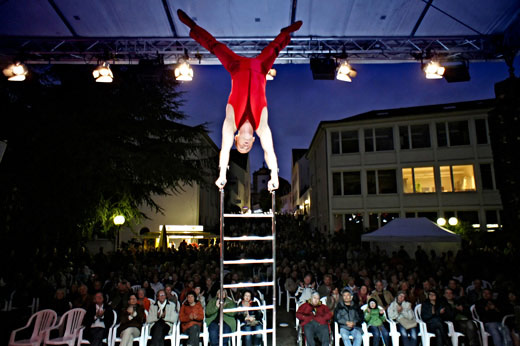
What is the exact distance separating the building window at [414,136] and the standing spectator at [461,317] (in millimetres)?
13941

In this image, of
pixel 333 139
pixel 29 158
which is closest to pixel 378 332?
pixel 29 158

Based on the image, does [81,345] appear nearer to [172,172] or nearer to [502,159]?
[172,172]

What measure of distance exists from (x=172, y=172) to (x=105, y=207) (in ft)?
8.95

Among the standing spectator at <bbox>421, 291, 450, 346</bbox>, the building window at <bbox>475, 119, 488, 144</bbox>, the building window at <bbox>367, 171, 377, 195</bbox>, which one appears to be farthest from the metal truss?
the building window at <bbox>475, 119, 488, 144</bbox>

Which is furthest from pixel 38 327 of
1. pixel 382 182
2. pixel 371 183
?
pixel 382 182

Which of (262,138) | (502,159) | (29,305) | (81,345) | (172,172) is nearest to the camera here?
(262,138)

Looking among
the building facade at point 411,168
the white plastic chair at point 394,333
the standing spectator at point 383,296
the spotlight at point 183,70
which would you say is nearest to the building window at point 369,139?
the building facade at point 411,168

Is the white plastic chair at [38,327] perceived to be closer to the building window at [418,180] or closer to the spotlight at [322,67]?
the spotlight at [322,67]

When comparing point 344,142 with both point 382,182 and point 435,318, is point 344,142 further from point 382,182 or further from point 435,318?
point 435,318

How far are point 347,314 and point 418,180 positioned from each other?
48.8ft

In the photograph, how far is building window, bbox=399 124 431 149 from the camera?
18359 mm

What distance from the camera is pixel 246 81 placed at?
11.0ft

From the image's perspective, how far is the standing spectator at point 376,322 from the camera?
5492mm

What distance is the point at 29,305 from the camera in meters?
6.53
